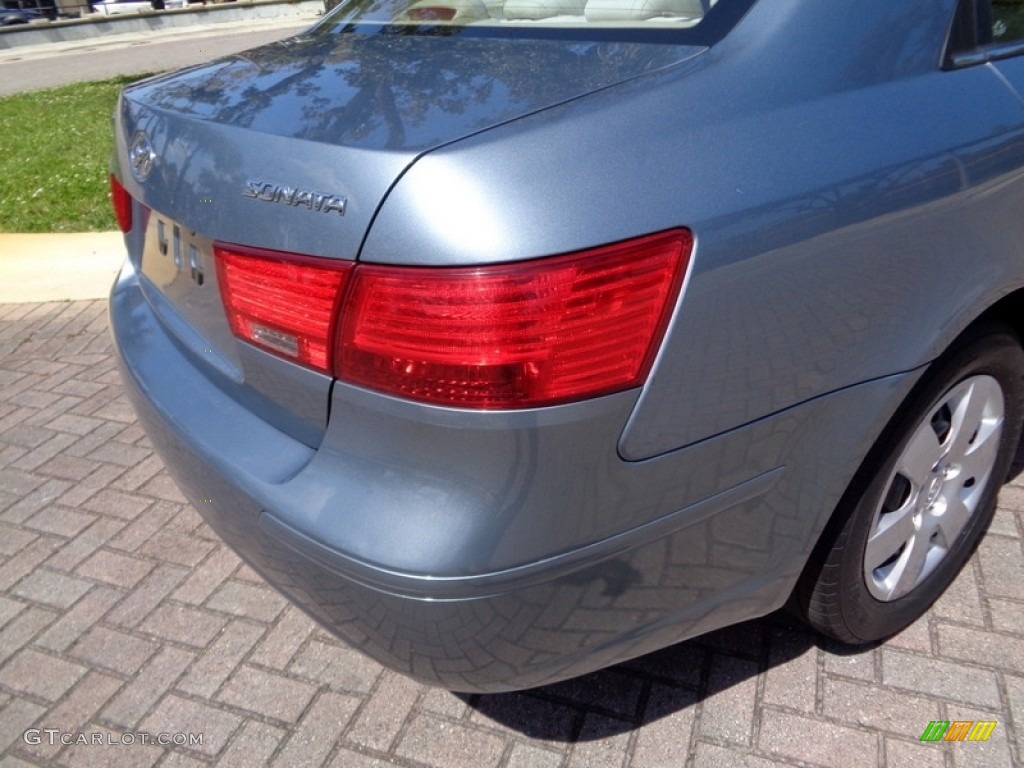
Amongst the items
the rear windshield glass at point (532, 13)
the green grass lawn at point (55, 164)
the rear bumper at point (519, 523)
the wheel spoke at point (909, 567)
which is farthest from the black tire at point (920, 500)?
the green grass lawn at point (55, 164)

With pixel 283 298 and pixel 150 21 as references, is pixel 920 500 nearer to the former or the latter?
pixel 283 298

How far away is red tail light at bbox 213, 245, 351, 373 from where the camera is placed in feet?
4.79

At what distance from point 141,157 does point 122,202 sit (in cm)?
38

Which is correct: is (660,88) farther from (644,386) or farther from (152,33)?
(152,33)

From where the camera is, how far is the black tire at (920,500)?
1.86m

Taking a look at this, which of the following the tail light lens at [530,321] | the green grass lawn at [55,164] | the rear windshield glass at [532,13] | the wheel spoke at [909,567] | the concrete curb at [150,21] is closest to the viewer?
the tail light lens at [530,321]

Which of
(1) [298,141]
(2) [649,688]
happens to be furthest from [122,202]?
(2) [649,688]

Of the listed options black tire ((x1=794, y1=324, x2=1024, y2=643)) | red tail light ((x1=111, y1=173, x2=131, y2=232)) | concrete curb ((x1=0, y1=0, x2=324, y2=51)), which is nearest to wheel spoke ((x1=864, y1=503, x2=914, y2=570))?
black tire ((x1=794, y1=324, x2=1024, y2=643))

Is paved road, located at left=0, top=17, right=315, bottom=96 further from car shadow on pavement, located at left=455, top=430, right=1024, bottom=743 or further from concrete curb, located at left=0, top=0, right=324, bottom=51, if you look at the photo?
car shadow on pavement, located at left=455, top=430, right=1024, bottom=743

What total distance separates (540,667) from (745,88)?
1061 millimetres

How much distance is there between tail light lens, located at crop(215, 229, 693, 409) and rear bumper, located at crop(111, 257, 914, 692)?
0.13 ft

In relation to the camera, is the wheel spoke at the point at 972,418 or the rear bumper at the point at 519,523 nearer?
the rear bumper at the point at 519,523

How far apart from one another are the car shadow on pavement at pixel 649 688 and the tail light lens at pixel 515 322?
3.41 feet

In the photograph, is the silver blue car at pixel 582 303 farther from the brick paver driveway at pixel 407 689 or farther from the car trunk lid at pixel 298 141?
the brick paver driveway at pixel 407 689
